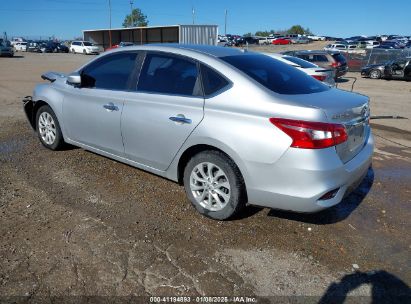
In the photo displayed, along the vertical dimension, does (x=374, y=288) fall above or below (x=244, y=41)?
below

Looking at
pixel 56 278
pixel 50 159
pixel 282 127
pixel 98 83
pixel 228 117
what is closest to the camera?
pixel 56 278

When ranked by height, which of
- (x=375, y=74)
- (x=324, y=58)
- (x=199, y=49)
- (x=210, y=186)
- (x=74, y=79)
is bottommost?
(x=375, y=74)

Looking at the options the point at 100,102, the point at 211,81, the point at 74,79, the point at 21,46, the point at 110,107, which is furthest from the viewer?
the point at 21,46

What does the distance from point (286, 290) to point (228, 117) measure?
1.50 metres

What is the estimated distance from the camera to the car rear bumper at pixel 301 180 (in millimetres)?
2994

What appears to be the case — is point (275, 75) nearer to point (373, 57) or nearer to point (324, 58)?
point (324, 58)

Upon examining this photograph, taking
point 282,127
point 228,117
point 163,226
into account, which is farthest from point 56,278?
point 282,127

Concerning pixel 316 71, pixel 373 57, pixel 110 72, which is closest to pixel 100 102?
pixel 110 72

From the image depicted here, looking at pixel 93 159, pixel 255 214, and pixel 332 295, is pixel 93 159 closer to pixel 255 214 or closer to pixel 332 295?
pixel 255 214

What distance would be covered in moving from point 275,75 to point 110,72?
Answer: 2005 mm

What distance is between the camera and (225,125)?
131 inches

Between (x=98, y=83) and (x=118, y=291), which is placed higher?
(x=98, y=83)

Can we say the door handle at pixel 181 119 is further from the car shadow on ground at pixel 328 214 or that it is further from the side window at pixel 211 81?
the car shadow on ground at pixel 328 214

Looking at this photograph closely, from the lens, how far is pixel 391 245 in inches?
132
